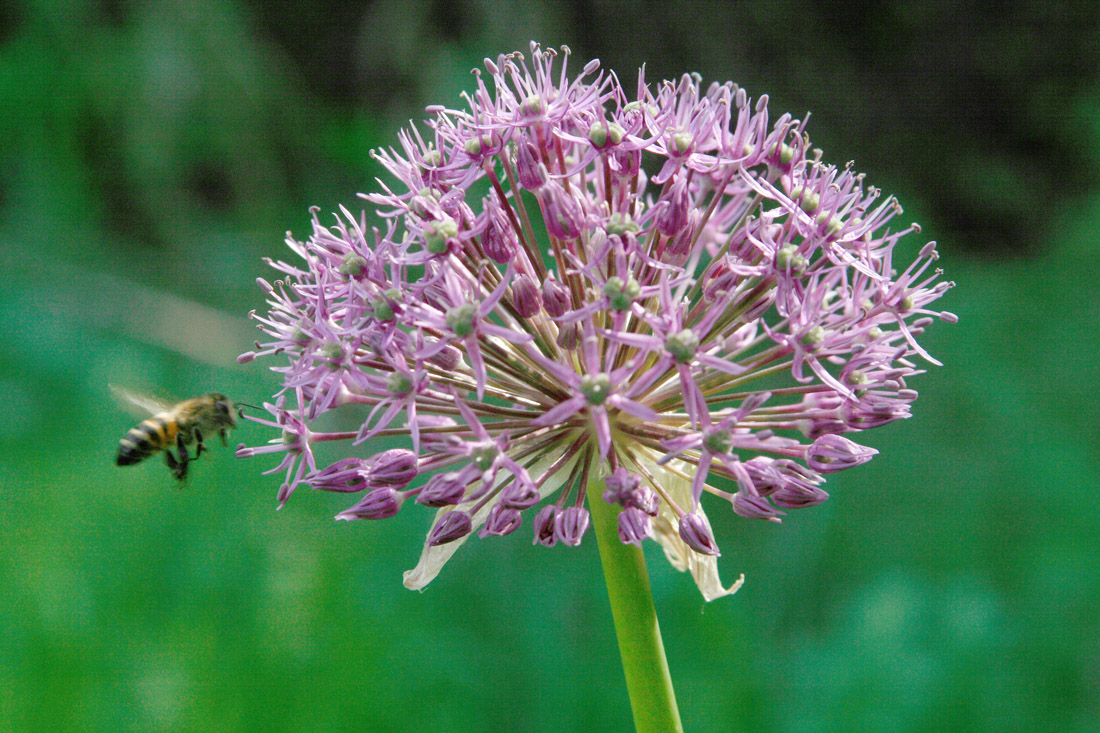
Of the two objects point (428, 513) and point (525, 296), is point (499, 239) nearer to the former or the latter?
point (525, 296)

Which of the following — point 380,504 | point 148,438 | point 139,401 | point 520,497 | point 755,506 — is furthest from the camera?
point 139,401

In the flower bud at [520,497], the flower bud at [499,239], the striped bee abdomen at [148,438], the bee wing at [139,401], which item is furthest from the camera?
the bee wing at [139,401]

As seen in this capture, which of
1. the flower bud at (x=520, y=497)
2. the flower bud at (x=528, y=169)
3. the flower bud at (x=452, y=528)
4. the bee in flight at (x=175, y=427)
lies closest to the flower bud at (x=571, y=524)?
the flower bud at (x=520, y=497)

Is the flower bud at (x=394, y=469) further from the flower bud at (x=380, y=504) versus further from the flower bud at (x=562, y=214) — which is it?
the flower bud at (x=562, y=214)

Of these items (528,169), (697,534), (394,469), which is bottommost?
(697,534)

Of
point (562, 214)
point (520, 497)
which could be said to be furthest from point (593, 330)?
point (520, 497)

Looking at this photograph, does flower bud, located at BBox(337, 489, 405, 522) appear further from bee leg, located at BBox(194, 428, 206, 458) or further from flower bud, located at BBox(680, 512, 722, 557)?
bee leg, located at BBox(194, 428, 206, 458)

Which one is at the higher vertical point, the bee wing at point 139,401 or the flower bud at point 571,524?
the bee wing at point 139,401

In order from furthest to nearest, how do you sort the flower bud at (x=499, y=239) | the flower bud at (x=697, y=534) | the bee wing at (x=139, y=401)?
the bee wing at (x=139, y=401) < the flower bud at (x=499, y=239) < the flower bud at (x=697, y=534)
